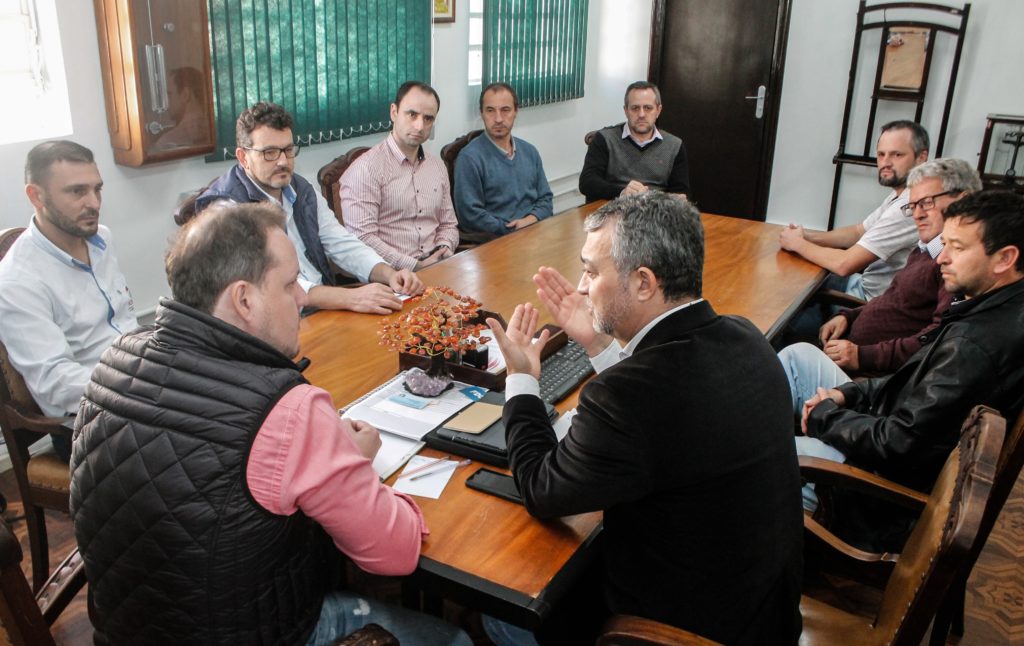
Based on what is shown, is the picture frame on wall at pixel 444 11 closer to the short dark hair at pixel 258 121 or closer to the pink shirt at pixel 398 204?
the pink shirt at pixel 398 204

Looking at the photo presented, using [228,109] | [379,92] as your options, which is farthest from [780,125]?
[228,109]

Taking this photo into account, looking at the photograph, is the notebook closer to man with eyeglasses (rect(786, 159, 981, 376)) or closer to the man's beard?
man with eyeglasses (rect(786, 159, 981, 376))

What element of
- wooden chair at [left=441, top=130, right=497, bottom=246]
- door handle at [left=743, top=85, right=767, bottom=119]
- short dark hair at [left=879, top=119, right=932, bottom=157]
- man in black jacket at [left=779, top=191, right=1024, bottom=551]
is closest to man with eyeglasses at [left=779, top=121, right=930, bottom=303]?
short dark hair at [left=879, top=119, right=932, bottom=157]

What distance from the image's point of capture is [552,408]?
5.77 ft

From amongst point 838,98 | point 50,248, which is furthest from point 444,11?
point 838,98

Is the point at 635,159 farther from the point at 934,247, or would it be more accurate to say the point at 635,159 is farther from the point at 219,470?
the point at 219,470

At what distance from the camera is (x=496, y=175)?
410 centimetres

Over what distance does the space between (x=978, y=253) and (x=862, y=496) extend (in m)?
0.67

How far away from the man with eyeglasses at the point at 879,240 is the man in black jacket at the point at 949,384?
889mm

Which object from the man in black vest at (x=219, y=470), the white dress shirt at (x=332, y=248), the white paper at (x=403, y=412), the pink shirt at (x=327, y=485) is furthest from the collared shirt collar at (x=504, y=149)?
the pink shirt at (x=327, y=485)

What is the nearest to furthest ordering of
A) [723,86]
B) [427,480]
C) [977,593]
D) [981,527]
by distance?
[981,527] < [427,480] < [977,593] < [723,86]

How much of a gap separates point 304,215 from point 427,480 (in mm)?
1638

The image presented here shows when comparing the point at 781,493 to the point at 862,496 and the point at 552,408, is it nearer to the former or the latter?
the point at 552,408

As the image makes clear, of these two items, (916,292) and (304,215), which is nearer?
(916,292)
